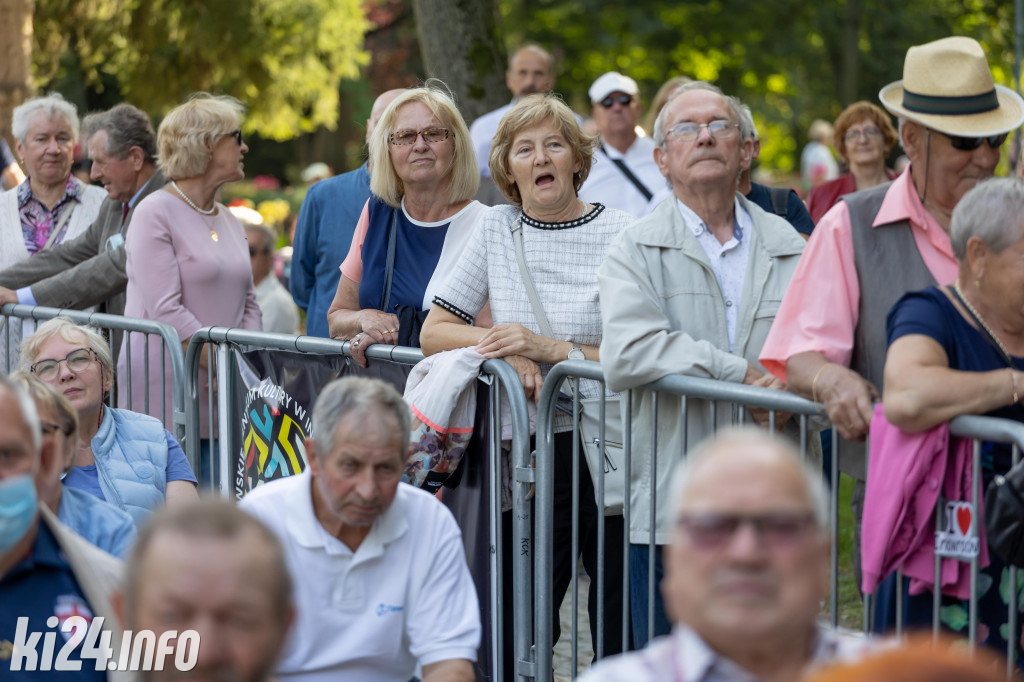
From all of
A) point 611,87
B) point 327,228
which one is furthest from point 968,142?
point 611,87

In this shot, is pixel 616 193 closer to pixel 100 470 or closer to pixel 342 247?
pixel 342 247

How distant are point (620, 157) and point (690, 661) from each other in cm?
576

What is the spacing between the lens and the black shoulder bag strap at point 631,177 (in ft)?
24.8

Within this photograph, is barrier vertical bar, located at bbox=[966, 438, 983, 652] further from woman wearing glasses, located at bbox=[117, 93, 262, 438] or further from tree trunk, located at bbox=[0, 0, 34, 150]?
tree trunk, located at bbox=[0, 0, 34, 150]

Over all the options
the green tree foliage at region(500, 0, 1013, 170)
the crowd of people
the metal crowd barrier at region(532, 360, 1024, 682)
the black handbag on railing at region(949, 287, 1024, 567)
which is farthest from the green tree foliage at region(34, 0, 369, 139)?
the black handbag on railing at region(949, 287, 1024, 567)

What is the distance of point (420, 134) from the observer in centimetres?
526

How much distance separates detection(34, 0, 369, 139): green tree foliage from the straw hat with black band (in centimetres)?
1583

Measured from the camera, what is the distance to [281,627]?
8.02 ft

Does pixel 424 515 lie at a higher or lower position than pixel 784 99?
lower

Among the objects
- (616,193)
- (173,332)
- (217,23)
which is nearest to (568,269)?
(173,332)

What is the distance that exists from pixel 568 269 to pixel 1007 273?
1.67 m

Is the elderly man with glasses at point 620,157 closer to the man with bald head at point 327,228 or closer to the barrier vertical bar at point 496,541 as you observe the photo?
the man with bald head at point 327,228

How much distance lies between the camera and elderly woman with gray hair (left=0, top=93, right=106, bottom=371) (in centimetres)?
742

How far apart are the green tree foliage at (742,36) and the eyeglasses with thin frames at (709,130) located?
16953 mm
